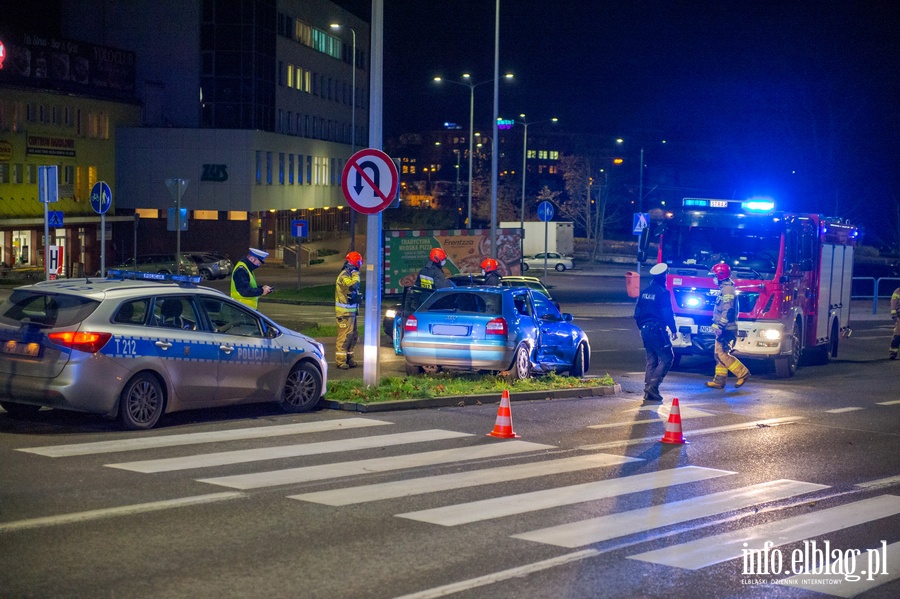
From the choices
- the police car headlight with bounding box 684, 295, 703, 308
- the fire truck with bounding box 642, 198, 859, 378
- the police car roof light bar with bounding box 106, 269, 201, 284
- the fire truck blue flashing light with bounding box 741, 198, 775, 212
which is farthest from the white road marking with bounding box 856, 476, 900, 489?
the fire truck blue flashing light with bounding box 741, 198, 775, 212

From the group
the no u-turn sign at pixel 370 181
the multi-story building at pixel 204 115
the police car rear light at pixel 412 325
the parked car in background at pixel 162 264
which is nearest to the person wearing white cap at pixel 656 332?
the police car rear light at pixel 412 325

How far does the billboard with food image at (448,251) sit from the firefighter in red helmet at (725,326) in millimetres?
17231

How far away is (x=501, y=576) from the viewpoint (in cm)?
660

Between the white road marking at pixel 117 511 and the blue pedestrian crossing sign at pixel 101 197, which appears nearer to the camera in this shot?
the white road marking at pixel 117 511

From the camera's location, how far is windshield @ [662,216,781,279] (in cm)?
1942

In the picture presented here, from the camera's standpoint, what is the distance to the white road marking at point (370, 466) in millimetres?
9109

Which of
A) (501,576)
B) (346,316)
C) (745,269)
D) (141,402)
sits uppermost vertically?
(745,269)

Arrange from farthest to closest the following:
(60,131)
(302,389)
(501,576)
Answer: (60,131), (302,389), (501,576)

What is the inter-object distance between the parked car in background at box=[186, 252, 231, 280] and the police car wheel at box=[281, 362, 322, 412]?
42156 mm

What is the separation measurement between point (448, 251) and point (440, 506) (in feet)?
92.0

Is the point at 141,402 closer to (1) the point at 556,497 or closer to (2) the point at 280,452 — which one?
(2) the point at 280,452

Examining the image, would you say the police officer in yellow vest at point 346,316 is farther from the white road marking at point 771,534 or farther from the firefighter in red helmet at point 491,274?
the white road marking at point 771,534

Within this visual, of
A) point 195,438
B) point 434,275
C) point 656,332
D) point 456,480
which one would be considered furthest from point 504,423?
point 434,275

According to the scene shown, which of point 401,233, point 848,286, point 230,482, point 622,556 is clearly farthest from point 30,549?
point 401,233
